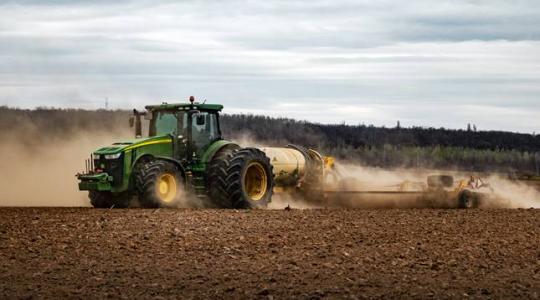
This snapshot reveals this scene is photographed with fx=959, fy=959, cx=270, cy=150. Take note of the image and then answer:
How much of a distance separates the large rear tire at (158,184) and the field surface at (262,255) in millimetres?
1121

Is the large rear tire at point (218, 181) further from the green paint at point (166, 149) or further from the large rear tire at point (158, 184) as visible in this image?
the large rear tire at point (158, 184)

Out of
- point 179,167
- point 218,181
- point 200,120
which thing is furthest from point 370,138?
point 179,167

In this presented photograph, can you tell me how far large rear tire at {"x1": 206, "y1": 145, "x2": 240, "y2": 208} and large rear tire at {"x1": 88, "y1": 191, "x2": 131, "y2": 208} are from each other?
2.25 metres

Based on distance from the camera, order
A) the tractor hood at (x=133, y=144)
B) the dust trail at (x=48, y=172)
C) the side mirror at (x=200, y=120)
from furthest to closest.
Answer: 1. the dust trail at (x=48, y=172)
2. the side mirror at (x=200, y=120)
3. the tractor hood at (x=133, y=144)

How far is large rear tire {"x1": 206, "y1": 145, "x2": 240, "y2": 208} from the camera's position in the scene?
24609 millimetres

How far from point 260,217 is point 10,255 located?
6.96m

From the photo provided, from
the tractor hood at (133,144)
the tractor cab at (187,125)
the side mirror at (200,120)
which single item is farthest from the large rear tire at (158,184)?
the side mirror at (200,120)

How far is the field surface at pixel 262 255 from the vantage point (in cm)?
1339

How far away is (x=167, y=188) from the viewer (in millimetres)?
24281

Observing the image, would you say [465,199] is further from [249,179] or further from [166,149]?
[166,149]

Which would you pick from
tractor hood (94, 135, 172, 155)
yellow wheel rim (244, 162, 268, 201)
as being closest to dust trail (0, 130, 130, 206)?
tractor hood (94, 135, 172, 155)

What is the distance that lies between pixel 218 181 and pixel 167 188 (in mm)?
1332

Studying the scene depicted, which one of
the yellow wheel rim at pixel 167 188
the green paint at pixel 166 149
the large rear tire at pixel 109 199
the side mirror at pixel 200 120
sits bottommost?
→ the large rear tire at pixel 109 199

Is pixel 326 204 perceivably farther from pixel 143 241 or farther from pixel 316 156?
pixel 143 241
